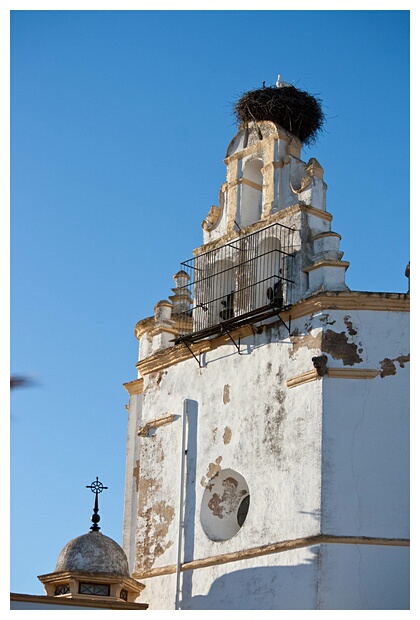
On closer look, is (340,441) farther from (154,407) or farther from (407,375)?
(154,407)

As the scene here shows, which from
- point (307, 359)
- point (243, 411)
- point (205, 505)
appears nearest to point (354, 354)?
point (307, 359)

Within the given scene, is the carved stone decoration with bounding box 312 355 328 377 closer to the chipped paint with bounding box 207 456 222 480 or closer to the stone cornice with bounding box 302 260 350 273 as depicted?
Answer: the stone cornice with bounding box 302 260 350 273

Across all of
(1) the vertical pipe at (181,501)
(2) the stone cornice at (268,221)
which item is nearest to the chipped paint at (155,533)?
(1) the vertical pipe at (181,501)

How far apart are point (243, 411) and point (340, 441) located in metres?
2.03

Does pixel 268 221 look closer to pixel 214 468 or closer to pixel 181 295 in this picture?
pixel 181 295

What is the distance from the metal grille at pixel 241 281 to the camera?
21.0 metres

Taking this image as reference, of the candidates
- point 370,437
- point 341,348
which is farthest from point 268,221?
point 370,437

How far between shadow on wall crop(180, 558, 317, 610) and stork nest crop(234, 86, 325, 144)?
7836 mm

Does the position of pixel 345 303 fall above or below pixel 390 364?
above

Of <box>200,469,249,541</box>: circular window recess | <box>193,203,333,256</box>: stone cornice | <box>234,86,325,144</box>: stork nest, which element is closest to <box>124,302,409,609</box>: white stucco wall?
<box>200,469,249,541</box>: circular window recess

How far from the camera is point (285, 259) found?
69.4 ft

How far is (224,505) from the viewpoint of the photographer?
820 inches

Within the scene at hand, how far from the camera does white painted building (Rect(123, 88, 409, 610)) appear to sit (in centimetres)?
1895

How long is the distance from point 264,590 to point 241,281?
545cm
